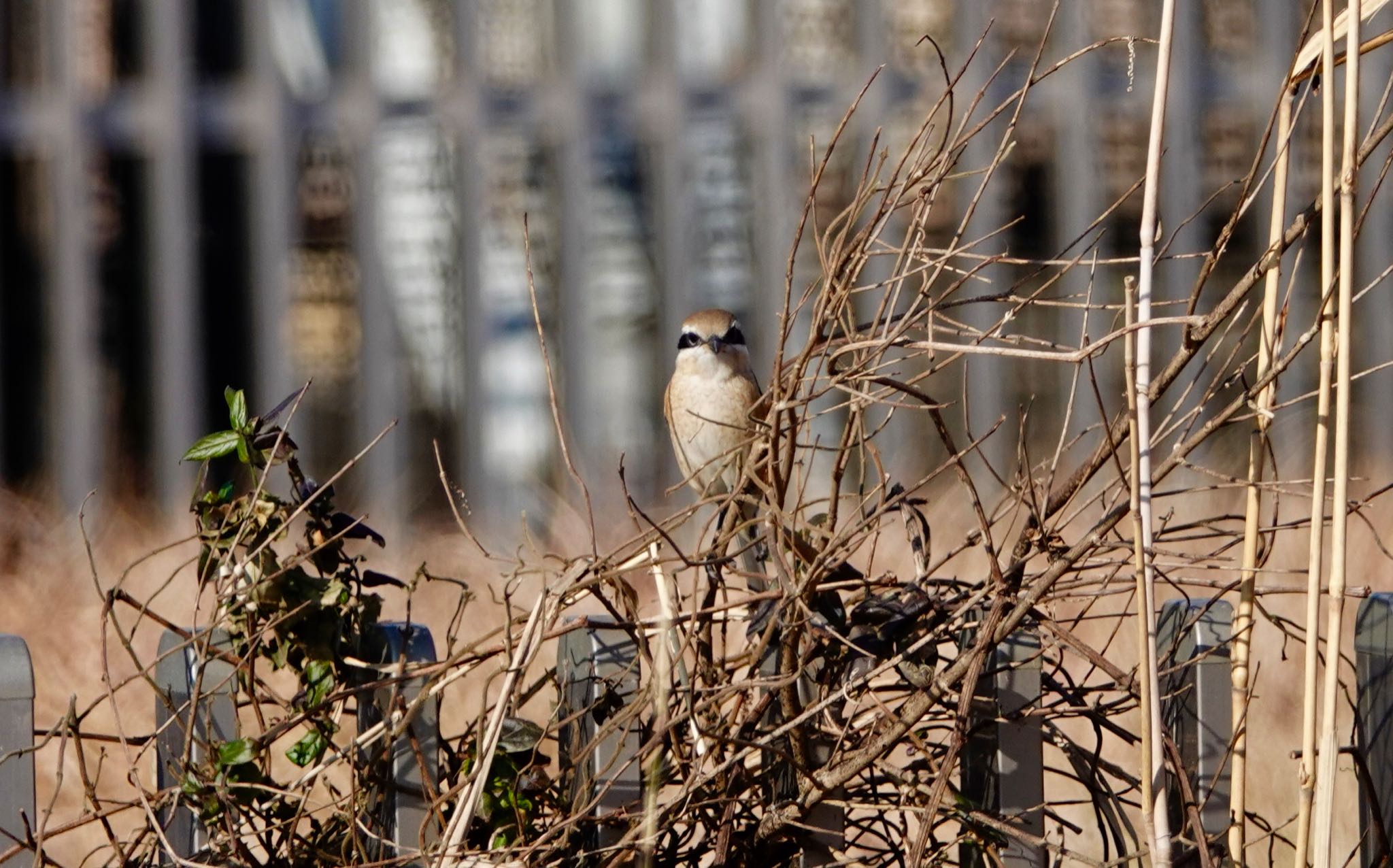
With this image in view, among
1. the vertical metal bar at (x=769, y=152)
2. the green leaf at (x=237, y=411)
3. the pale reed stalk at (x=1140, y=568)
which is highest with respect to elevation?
the vertical metal bar at (x=769, y=152)

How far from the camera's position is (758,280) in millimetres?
6273

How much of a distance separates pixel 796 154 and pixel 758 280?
534mm

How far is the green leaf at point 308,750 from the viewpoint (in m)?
1.83

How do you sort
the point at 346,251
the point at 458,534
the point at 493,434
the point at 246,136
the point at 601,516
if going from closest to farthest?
the point at 601,516 < the point at 458,534 < the point at 246,136 < the point at 493,434 < the point at 346,251

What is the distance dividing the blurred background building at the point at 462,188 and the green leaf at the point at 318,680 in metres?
3.66

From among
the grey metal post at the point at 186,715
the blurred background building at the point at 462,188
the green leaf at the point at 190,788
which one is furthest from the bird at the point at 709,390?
the blurred background building at the point at 462,188

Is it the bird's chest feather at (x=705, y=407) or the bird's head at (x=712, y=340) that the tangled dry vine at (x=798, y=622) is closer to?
the bird's chest feather at (x=705, y=407)

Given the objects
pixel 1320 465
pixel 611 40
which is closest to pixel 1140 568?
pixel 1320 465

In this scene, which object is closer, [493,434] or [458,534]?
[458,534]

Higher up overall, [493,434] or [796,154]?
[796,154]

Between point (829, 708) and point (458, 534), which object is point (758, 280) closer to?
point (458, 534)

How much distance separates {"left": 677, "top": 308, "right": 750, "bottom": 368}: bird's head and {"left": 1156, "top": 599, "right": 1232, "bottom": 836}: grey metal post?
1.18 m

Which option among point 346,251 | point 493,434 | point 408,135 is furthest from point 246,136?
point 493,434

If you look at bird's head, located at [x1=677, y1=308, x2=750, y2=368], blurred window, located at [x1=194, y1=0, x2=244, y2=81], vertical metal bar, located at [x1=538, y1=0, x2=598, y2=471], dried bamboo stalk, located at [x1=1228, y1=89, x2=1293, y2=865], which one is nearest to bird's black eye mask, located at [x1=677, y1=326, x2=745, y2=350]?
bird's head, located at [x1=677, y1=308, x2=750, y2=368]
